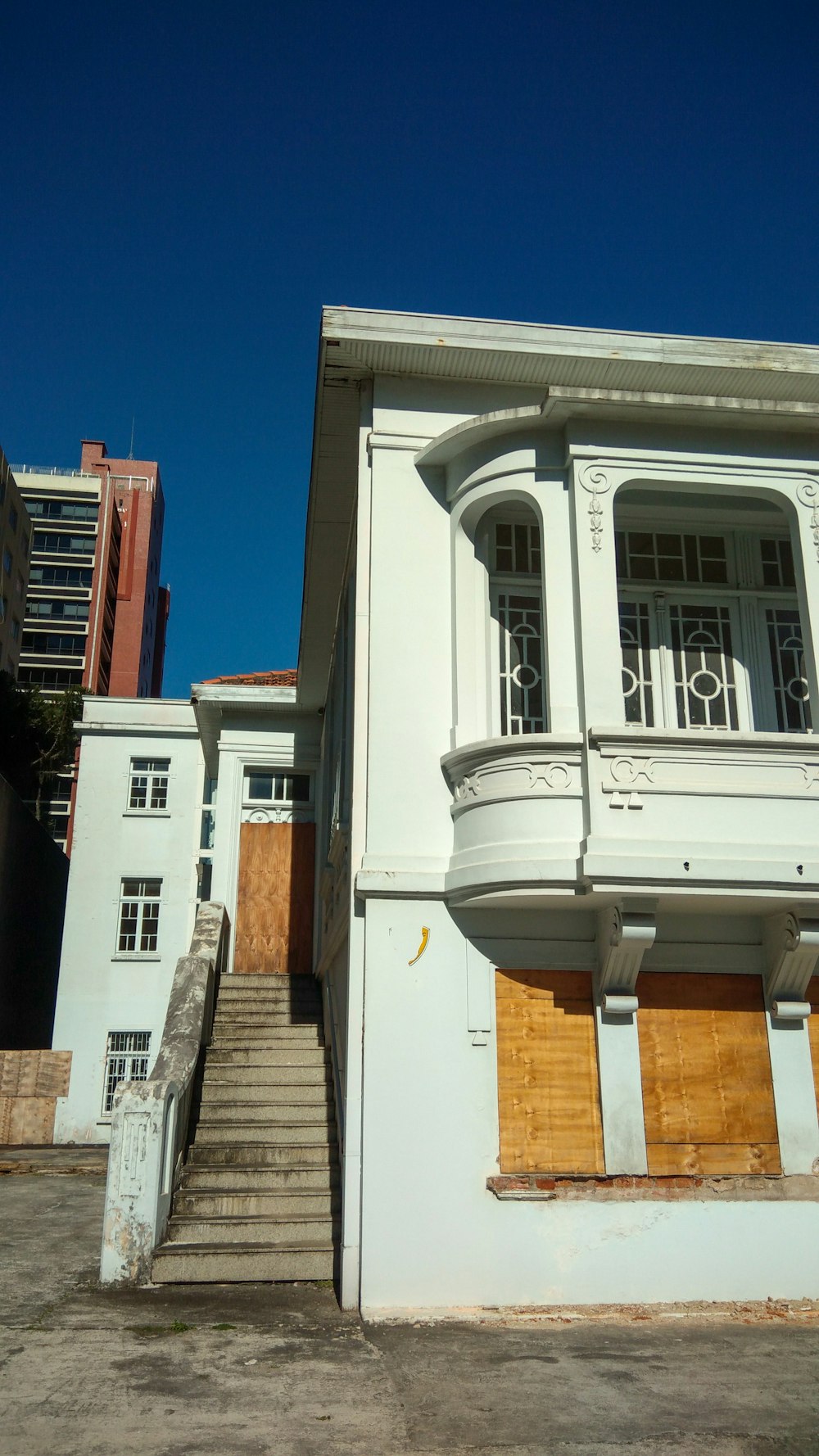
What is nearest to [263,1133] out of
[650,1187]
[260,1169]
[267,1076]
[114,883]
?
[260,1169]

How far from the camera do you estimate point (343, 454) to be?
1054 centimetres

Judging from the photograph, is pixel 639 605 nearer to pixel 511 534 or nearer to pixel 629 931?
pixel 511 534

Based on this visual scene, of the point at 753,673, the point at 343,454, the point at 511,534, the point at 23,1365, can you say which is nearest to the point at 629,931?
the point at 753,673

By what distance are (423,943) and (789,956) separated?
9.36 feet

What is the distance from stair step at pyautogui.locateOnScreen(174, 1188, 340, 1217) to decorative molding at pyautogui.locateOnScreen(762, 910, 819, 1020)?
401cm

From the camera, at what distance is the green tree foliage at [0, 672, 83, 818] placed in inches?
1409

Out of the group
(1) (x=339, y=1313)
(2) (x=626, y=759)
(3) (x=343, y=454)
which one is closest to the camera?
(1) (x=339, y=1313)

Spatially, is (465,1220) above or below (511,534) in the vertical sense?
below

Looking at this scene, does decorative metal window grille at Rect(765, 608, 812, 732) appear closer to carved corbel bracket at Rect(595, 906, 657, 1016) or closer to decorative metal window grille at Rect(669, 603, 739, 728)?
decorative metal window grille at Rect(669, 603, 739, 728)

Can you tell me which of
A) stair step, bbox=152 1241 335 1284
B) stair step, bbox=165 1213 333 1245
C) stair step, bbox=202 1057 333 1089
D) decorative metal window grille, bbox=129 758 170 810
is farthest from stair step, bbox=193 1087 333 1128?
decorative metal window grille, bbox=129 758 170 810

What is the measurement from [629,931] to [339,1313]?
3.40 m

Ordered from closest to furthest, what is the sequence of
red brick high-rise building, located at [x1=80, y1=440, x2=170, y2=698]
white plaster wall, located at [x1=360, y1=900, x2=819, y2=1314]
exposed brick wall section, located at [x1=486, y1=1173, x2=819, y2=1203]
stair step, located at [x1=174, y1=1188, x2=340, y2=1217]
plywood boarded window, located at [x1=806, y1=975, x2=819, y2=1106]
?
white plaster wall, located at [x1=360, y1=900, x2=819, y2=1314]
exposed brick wall section, located at [x1=486, y1=1173, x2=819, y2=1203]
plywood boarded window, located at [x1=806, y1=975, x2=819, y2=1106]
stair step, located at [x1=174, y1=1188, x2=340, y2=1217]
red brick high-rise building, located at [x1=80, y1=440, x2=170, y2=698]

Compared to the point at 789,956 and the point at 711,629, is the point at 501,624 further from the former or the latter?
the point at 789,956

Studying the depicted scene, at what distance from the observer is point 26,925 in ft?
89.4
